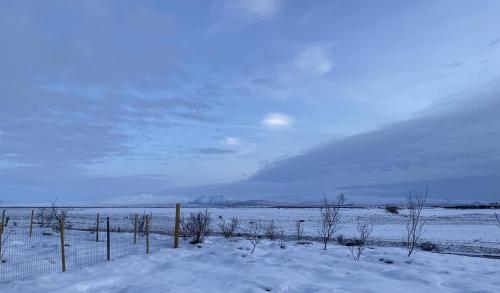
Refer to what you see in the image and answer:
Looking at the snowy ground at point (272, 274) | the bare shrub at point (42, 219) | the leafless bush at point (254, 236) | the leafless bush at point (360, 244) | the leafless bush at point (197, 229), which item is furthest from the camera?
the bare shrub at point (42, 219)

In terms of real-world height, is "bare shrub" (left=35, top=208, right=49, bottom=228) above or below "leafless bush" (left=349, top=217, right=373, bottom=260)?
above

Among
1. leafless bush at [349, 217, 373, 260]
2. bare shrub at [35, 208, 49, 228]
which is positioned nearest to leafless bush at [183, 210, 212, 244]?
leafless bush at [349, 217, 373, 260]

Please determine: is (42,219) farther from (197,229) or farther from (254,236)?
(254,236)

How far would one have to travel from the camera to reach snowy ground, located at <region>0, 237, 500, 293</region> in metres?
9.68

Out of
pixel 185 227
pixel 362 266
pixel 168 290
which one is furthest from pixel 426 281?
pixel 185 227

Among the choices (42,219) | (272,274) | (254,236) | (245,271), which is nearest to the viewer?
(272,274)

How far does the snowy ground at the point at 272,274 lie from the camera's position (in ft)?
31.8

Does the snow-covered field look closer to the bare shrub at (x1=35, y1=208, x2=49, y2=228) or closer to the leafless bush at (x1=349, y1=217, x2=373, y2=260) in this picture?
the leafless bush at (x1=349, y1=217, x2=373, y2=260)

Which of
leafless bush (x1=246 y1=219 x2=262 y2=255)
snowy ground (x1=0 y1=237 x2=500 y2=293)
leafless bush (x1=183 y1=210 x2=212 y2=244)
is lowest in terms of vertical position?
snowy ground (x1=0 y1=237 x2=500 y2=293)

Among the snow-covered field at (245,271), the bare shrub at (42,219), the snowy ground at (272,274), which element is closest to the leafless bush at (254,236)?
the snow-covered field at (245,271)

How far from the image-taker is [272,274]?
11.1 metres

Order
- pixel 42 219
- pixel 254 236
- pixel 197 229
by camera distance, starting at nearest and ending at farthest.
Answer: pixel 197 229, pixel 254 236, pixel 42 219

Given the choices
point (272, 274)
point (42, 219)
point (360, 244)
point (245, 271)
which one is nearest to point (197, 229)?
point (360, 244)

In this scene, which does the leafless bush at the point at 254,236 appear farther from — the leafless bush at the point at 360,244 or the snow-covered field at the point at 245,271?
the leafless bush at the point at 360,244
